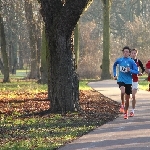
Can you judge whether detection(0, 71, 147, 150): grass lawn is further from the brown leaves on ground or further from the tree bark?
the tree bark

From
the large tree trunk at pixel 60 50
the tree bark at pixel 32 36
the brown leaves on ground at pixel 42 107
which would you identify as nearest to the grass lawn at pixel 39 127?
the brown leaves on ground at pixel 42 107

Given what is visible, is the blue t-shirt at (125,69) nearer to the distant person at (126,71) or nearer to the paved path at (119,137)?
the distant person at (126,71)

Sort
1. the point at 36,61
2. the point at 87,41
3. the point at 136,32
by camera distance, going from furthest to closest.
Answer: the point at 136,32 → the point at 87,41 → the point at 36,61

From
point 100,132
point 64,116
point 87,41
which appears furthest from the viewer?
point 87,41

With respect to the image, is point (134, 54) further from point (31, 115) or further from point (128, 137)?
point (128, 137)

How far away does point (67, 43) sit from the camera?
12.5 m

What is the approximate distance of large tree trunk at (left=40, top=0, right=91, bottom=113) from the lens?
481 inches

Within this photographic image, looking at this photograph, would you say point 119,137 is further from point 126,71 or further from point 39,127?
point 126,71

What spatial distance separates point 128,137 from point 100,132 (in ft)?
2.91

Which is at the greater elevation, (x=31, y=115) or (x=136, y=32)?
(x=136, y=32)

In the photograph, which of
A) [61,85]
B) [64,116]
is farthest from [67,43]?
[64,116]

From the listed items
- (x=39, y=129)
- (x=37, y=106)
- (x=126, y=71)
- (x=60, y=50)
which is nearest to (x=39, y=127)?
(x=39, y=129)

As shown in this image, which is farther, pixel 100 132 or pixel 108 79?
pixel 108 79

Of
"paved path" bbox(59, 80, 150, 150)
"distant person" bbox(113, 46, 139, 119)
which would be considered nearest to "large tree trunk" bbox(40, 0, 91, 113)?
"distant person" bbox(113, 46, 139, 119)
